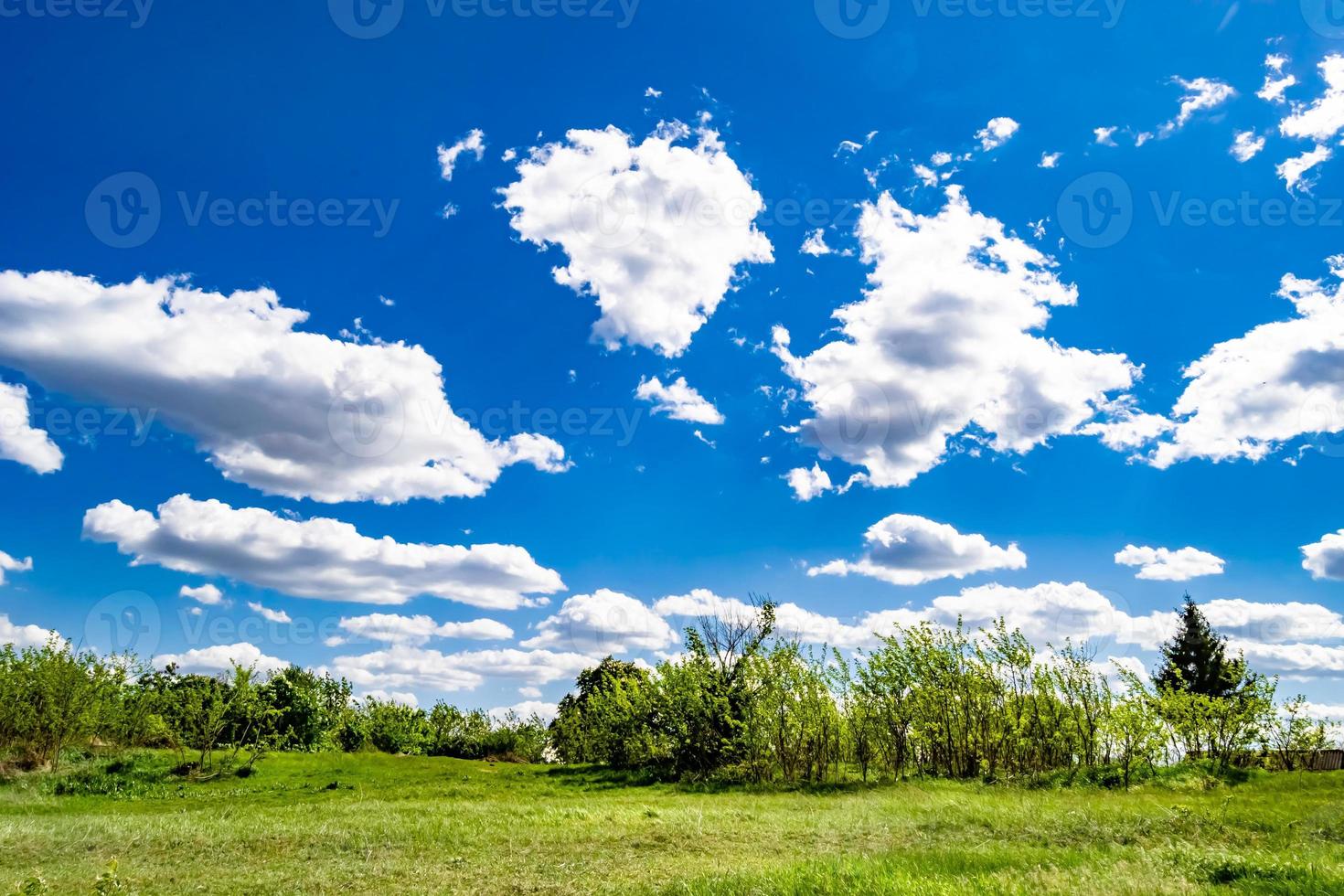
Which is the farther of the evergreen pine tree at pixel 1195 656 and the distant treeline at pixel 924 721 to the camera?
the evergreen pine tree at pixel 1195 656

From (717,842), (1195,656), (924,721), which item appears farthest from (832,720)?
(1195,656)

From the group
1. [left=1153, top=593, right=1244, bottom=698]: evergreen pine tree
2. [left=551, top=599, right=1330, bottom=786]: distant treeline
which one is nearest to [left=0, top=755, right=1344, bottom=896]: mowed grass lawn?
[left=551, top=599, right=1330, bottom=786]: distant treeline

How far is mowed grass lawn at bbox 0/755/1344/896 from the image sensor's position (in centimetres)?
1063

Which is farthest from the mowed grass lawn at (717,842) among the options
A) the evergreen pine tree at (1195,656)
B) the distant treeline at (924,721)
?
the evergreen pine tree at (1195,656)

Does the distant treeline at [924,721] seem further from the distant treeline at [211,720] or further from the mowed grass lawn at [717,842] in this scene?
the distant treeline at [211,720]

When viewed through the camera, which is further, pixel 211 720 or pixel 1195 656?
pixel 1195 656

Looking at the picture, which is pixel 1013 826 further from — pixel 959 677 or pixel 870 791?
pixel 959 677

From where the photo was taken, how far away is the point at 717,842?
1720 cm

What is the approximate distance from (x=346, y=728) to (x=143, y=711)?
18.2 m

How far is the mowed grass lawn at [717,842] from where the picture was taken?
34.9 feet

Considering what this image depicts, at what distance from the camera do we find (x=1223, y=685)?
60.1m

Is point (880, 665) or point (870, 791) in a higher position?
point (880, 665)

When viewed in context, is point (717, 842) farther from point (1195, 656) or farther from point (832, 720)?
point (1195, 656)

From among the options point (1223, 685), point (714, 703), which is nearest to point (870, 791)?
point (714, 703)
